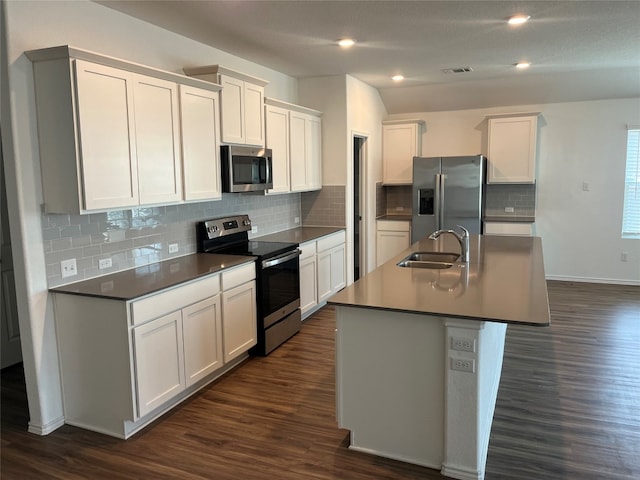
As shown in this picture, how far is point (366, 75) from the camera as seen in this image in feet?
19.2

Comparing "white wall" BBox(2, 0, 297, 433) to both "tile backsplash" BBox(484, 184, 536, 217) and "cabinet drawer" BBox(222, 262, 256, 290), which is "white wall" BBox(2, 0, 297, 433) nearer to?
"cabinet drawer" BBox(222, 262, 256, 290)

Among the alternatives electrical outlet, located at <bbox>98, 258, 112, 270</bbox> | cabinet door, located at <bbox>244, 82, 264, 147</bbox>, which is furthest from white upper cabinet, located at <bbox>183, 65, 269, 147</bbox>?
electrical outlet, located at <bbox>98, 258, 112, 270</bbox>

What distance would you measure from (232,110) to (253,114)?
0.35 metres

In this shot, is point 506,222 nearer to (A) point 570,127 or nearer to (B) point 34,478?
(A) point 570,127

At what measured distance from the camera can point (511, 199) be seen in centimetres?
700

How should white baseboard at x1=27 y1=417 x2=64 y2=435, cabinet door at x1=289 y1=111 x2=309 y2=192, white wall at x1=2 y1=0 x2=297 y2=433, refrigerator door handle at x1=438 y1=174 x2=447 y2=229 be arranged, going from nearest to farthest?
white wall at x1=2 y1=0 x2=297 y2=433
white baseboard at x1=27 y1=417 x2=64 y2=435
cabinet door at x1=289 y1=111 x2=309 y2=192
refrigerator door handle at x1=438 y1=174 x2=447 y2=229

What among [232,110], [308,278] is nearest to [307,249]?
[308,278]

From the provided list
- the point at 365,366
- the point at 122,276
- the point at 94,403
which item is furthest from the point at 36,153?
the point at 365,366

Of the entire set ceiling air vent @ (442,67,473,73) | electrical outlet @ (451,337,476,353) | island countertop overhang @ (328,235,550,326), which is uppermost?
ceiling air vent @ (442,67,473,73)

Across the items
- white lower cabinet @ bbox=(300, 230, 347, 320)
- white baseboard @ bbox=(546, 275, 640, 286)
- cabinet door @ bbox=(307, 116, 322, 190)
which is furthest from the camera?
white baseboard @ bbox=(546, 275, 640, 286)

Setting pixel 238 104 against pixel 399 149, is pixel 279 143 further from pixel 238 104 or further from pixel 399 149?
pixel 399 149

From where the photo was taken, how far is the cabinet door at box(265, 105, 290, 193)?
4.83 metres

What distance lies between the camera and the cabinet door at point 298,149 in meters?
5.24

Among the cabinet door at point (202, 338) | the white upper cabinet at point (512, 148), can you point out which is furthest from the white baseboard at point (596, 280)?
the cabinet door at point (202, 338)
